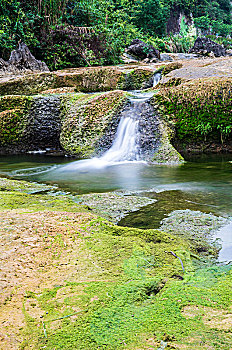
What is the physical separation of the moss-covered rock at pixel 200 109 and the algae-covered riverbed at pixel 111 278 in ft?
15.9

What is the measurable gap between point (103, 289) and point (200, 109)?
23.5ft

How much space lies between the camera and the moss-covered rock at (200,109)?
7.61 m

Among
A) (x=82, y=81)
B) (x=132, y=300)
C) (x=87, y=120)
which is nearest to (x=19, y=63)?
(x=82, y=81)

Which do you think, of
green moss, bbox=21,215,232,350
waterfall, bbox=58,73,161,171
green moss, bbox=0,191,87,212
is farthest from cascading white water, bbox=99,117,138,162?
green moss, bbox=21,215,232,350

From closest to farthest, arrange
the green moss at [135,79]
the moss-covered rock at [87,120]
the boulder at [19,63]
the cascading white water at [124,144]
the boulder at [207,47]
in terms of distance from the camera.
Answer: the cascading white water at [124,144], the moss-covered rock at [87,120], the green moss at [135,79], the boulder at [19,63], the boulder at [207,47]

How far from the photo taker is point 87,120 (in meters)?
8.73

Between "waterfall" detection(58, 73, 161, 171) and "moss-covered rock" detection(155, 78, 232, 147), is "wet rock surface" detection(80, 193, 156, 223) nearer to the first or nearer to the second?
"waterfall" detection(58, 73, 161, 171)

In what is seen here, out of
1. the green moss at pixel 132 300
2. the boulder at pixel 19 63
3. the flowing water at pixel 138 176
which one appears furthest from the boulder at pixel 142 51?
the green moss at pixel 132 300

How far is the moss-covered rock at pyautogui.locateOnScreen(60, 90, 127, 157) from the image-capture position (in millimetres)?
8398

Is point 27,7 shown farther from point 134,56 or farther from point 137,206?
point 137,206

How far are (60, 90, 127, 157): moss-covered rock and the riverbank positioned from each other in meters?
6.21

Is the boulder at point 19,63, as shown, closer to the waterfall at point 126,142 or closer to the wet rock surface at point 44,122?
the wet rock surface at point 44,122

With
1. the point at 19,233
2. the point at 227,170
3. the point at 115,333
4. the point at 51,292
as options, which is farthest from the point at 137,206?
the point at 227,170

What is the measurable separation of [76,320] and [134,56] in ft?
61.4
